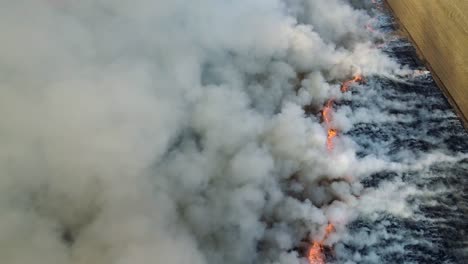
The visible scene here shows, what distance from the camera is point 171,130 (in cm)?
147

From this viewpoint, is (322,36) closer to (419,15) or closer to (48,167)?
(419,15)

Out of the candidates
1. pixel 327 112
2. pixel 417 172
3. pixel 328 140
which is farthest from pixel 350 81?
pixel 417 172

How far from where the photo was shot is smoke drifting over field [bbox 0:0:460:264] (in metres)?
1.23

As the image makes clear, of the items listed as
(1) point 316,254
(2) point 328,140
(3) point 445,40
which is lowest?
(1) point 316,254

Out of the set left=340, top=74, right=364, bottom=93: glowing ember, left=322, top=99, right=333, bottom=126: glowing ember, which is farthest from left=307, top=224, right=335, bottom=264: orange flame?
left=340, top=74, right=364, bottom=93: glowing ember

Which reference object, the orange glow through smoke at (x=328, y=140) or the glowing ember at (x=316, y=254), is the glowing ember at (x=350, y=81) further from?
the glowing ember at (x=316, y=254)

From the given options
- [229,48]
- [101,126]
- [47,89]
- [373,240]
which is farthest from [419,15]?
[47,89]

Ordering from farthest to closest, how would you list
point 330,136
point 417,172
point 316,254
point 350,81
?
point 350,81 → point 330,136 → point 417,172 → point 316,254

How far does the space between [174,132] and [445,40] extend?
3.11 ft

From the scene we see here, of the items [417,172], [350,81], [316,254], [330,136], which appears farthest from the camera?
[350,81]

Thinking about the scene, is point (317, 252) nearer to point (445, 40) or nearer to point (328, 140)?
point (328, 140)

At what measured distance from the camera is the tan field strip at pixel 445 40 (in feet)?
4.76

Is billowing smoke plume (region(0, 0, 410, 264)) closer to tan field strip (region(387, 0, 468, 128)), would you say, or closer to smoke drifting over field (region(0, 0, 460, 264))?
smoke drifting over field (region(0, 0, 460, 264))

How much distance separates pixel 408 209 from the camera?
4.22ft
